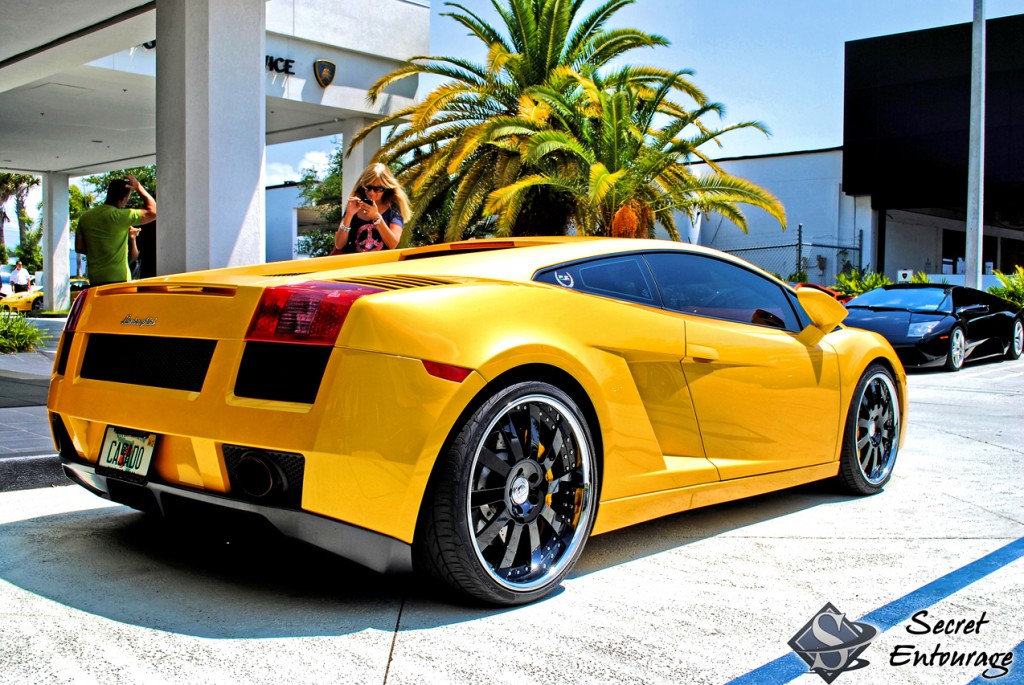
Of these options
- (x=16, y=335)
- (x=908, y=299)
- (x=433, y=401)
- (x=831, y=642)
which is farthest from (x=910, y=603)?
(x=16, y=335)

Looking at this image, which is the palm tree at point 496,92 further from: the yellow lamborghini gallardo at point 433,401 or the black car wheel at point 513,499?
the black car wheel at point 513,499

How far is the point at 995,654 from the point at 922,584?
2.16 ft

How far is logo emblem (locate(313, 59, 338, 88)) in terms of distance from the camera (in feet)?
49.3

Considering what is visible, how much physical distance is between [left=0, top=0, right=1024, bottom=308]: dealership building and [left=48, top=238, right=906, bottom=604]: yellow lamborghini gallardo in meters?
4.75

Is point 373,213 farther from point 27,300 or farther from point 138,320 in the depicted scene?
point 27,300

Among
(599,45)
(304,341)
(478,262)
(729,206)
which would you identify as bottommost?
(304,341)

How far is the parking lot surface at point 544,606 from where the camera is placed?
262 cm

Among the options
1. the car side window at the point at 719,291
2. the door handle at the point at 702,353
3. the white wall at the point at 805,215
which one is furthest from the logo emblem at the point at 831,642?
the white wall at the point at 805,215

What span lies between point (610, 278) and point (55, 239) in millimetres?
27667

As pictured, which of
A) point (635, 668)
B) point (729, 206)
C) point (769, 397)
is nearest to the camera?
point (635, 668)

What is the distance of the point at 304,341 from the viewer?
292cm

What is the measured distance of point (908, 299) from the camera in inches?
→ 525

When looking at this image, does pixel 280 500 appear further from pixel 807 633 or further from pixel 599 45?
pixel 599 45

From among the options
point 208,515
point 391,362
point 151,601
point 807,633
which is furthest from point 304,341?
point 807,633
